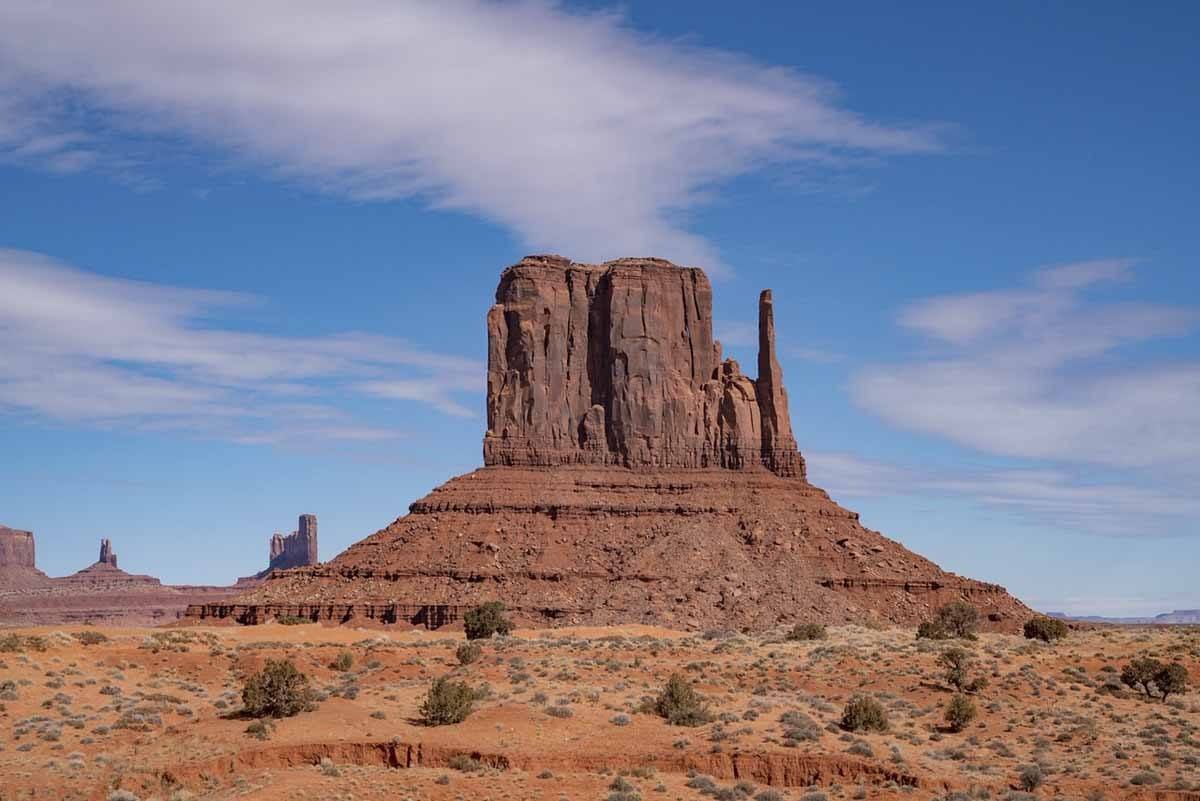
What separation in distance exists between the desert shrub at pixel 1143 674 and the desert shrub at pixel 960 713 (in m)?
9.45

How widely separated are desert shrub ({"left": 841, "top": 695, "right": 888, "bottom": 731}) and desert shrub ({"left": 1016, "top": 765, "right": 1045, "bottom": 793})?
5.12 meters

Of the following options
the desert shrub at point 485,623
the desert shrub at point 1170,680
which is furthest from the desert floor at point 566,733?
the desert shrub at point 485,623

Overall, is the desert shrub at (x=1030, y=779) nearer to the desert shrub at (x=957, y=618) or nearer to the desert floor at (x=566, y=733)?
the desert floor at (x=566, y=733)

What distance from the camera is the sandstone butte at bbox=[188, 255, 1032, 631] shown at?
97500 millimetres

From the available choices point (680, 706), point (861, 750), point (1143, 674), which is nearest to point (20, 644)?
point (680, 706)

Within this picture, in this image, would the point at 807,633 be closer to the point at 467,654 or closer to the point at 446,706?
the point at 467,654

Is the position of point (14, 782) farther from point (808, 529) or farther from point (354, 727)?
point (808, 529)

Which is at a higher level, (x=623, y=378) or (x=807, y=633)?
(x=623, y=378)

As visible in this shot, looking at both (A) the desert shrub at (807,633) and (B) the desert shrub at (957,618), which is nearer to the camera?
(A) the desert shrub at (807,633)

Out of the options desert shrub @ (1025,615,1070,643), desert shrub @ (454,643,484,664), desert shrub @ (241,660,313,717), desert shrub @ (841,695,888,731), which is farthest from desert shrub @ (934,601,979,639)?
desert shrub @ (241,660,313,717)

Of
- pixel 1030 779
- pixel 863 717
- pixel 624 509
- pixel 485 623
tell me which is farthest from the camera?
pixel 624 509

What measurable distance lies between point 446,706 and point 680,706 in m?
6.86

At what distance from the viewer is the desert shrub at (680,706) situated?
44197mm

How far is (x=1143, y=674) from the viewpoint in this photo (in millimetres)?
53344
